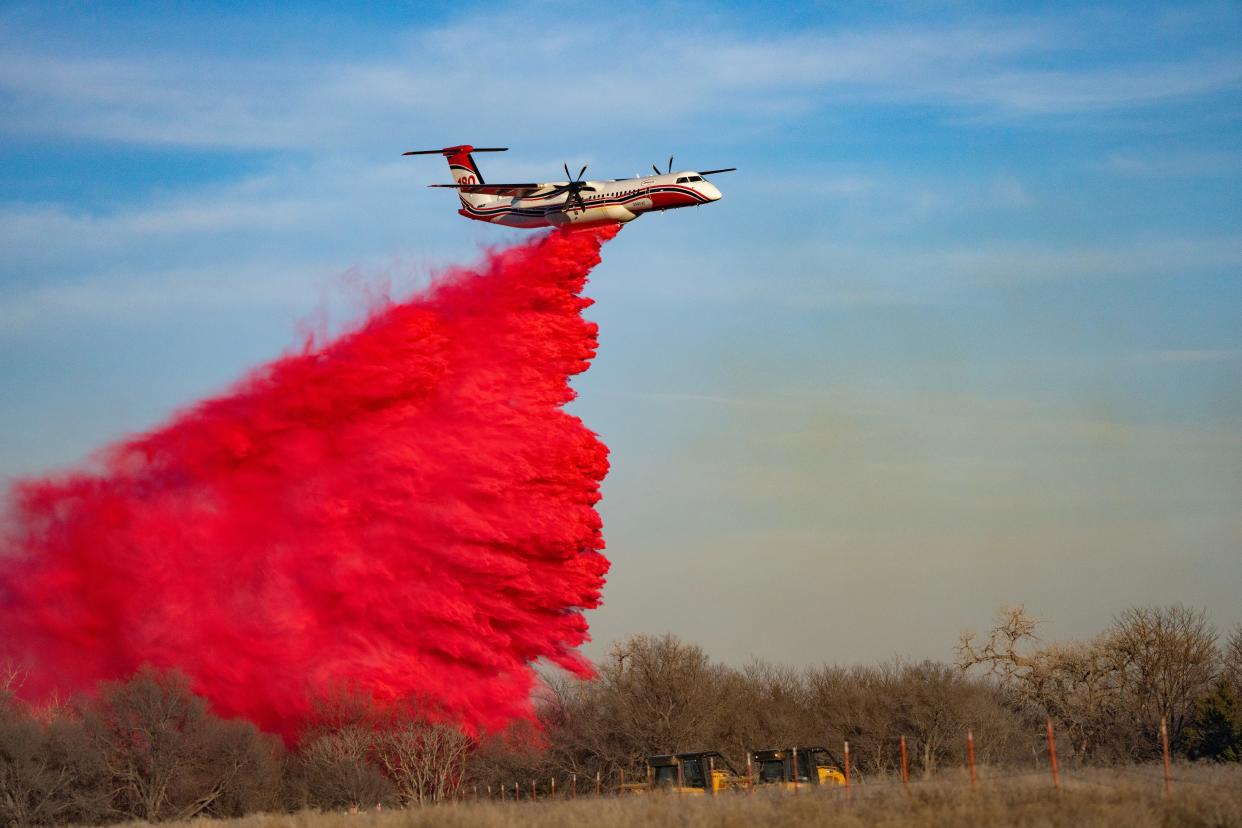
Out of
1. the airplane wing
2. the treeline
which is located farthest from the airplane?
the treeline

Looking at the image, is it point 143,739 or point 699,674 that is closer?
point 143,739

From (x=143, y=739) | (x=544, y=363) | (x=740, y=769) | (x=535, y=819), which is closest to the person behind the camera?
(x=535, y=819)

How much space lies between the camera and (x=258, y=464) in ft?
218

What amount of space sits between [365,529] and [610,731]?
73.0 ft

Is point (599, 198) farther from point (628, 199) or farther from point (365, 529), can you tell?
point (365, 529)

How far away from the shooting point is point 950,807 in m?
33.8

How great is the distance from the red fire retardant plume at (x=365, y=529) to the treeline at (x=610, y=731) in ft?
8.15

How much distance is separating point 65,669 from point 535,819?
3964 centimetres

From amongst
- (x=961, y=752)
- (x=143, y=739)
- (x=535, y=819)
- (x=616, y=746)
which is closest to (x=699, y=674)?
(x=616, y=746)

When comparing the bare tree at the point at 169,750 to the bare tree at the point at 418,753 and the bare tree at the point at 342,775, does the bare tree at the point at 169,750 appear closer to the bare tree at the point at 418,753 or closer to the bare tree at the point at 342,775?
the bare tree at the point at 342,775

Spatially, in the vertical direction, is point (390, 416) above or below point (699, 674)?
above

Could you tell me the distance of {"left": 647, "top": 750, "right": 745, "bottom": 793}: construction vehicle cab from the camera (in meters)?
41.3

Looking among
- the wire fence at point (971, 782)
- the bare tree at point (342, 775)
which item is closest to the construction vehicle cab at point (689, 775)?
the wire fence at point (971, 782)

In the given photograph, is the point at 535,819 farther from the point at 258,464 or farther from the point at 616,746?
the point at 616,746
